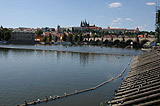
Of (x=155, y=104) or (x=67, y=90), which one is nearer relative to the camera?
(x=155, y=104)

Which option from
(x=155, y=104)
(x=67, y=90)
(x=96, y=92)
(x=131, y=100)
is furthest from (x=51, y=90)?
(x=155, y=104)

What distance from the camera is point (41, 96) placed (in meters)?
29.7

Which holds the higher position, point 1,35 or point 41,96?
point 1,35

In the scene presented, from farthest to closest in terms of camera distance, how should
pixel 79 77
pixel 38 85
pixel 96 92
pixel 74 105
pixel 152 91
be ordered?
1. pixel 79 77
2. pixel 38 85
3. pixel 96 92
4. pixel 74 105
5. pixel 152 91

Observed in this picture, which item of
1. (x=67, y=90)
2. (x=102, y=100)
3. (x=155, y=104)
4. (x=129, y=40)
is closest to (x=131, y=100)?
(x=155, y=104)

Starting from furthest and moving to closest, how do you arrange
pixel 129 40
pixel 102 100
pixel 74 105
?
pixel 129 40 → pixel 102 100 → pixel 74 105

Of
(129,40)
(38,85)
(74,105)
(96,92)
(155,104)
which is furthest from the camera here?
(129,40)

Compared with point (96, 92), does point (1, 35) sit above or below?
above

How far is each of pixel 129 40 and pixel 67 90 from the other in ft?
565

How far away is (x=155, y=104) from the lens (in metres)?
20.8

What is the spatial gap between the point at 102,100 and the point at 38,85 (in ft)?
42.7

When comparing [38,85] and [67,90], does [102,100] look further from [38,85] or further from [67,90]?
[38,85]

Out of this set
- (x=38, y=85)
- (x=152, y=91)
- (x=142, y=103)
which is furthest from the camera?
(x=38, y=85)

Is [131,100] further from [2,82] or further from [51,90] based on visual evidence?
[2,82]
